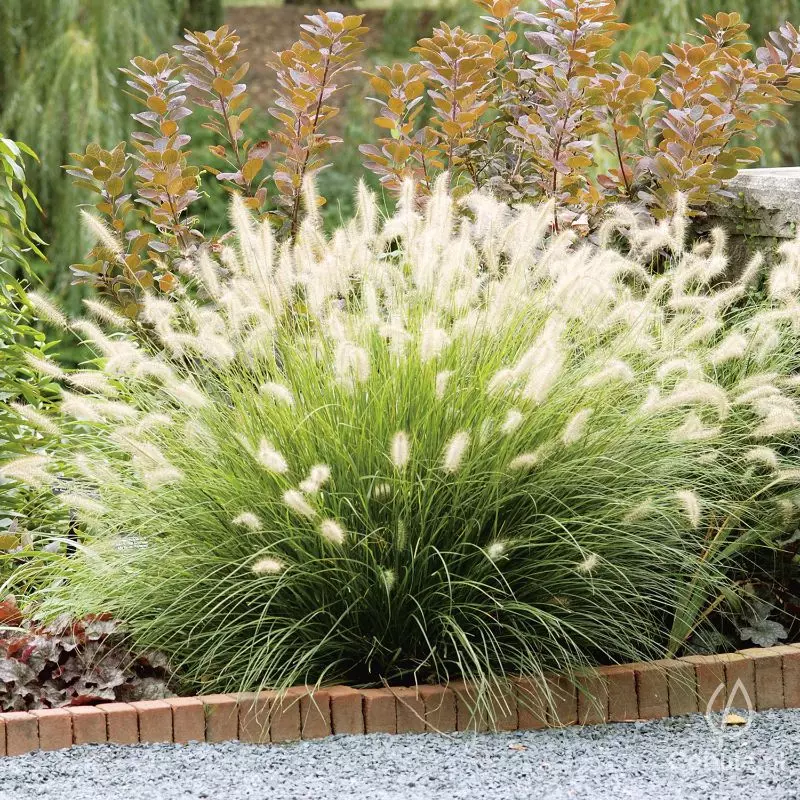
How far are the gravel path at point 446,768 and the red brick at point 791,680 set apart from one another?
20 cm

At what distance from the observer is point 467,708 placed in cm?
266

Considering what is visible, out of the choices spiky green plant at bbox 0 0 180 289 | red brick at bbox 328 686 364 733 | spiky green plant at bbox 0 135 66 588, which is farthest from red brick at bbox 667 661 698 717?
spiky green plant at bbox 0 0 180 289

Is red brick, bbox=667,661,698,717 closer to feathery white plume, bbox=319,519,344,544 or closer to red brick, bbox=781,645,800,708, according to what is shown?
red brick, bbox=781,645,800,708

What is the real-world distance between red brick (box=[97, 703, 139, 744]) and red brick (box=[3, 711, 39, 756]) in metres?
0.15

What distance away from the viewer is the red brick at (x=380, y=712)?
2.63 m

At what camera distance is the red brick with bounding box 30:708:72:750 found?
2535 millimetres

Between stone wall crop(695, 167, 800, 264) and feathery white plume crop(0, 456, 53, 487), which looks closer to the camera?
feathery white plume crop(0, 456, 53, 487)

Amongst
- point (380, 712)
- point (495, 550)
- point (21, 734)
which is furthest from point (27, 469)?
point (495, 550)

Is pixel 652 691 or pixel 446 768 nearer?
pixel 446 768

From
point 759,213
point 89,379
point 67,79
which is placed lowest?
point 89,379

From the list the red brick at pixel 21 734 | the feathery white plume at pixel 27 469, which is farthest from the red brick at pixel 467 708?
the feathery white plume at pixel 27 469

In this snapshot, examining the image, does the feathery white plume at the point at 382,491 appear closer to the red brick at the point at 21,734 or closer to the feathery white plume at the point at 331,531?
the feathery white plume at the point at 331,531

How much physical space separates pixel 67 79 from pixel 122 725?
5991mm

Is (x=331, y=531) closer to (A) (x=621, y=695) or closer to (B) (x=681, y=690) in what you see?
(A) (x=621, y=695)
